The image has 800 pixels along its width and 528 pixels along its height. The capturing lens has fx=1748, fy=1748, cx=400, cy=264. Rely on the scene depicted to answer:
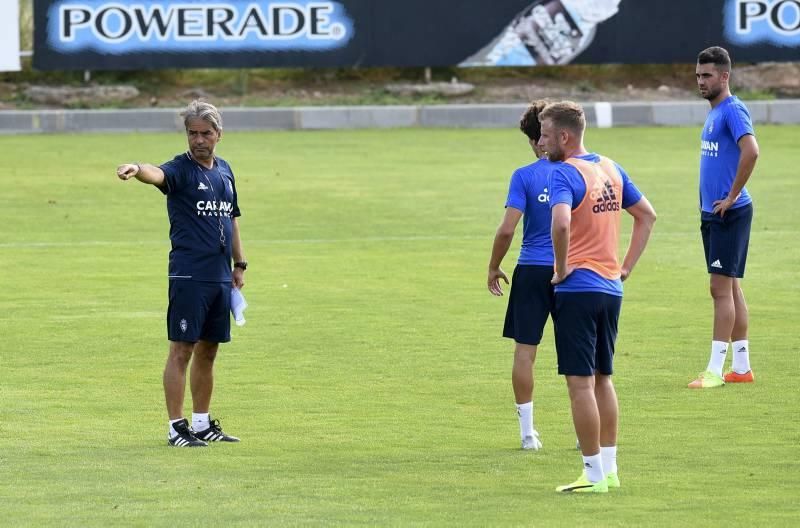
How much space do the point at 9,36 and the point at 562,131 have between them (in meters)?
25.7

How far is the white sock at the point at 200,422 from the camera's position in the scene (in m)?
9.88

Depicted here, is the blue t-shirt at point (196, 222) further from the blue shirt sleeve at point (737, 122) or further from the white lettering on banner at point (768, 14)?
the white lettering on banner at point (768, 14)

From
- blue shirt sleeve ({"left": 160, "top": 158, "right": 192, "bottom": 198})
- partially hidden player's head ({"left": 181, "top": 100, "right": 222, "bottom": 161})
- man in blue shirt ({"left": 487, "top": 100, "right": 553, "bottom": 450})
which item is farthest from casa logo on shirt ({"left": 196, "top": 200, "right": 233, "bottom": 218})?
man in blue shirt ({"left": 487, "top": 100, "right": 553, "bottom": 450})

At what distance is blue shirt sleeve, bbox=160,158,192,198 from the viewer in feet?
31.7

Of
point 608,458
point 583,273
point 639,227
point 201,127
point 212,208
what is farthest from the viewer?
point 212,208

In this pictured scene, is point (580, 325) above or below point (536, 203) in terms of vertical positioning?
below

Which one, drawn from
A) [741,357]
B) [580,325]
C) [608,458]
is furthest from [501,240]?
[741,357]

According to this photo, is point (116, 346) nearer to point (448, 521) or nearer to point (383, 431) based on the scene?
point (383, 431)

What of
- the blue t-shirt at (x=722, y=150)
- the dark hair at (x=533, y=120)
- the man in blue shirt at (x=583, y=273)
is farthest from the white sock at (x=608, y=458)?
the blue t-shirt at (x=722, y=150)

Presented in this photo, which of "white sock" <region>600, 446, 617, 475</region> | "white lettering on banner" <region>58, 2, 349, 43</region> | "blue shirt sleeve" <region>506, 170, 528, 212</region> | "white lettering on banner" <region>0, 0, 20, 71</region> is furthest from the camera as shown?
"white lettering on banner" <region>58, 2, 349, 43</region>

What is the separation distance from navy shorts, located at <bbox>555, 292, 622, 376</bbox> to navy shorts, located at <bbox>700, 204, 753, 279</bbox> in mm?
3527

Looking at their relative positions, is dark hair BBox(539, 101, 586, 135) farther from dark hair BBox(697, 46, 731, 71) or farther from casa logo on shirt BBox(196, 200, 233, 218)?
dark hair BBox(697, 46, 731, 71)

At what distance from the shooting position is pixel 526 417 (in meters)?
9.62

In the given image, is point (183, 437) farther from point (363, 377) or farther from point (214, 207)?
point (363, 377)
